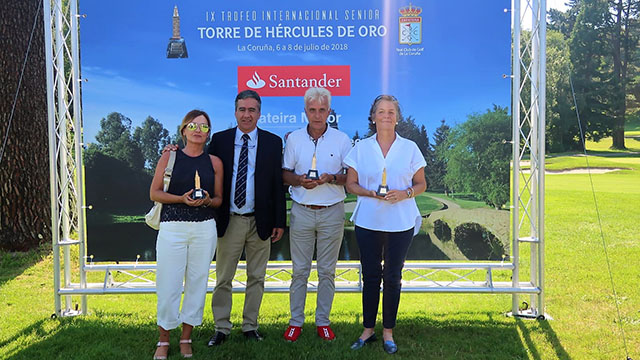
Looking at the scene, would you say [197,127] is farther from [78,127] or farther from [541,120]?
[541,120]

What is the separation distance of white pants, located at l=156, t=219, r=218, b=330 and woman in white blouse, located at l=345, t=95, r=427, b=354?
986 millimetres

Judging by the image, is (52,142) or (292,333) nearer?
(292,333)

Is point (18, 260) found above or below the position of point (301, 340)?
above

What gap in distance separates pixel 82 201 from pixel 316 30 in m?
2.48

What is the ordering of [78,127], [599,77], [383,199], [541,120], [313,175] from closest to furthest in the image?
1. [383,199]
2. [313,175]
3. [541,120]
4. [78,127]
5. [599,77]

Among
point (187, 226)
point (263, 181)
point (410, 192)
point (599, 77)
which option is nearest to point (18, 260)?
point (187, 226)

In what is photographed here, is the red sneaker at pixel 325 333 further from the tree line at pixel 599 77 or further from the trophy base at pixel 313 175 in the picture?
the tree line at pixel 599 77

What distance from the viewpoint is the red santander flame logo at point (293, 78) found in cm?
373

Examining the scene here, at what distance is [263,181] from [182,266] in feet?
2.45

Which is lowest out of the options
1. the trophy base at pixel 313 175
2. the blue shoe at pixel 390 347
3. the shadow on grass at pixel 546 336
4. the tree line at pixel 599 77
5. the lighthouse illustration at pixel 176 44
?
the shadow on grass at pixel 546 336

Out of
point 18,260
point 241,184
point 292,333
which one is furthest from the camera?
point 18,260

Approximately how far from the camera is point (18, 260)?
18.1ft

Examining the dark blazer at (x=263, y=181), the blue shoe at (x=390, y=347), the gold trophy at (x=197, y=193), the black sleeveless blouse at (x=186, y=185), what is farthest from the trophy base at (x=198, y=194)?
the blue shoe at (x=390, y=347)

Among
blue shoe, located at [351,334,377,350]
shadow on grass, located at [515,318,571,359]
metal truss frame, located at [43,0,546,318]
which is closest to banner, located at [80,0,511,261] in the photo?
metal truss frame, located at [43,0,546,318]
